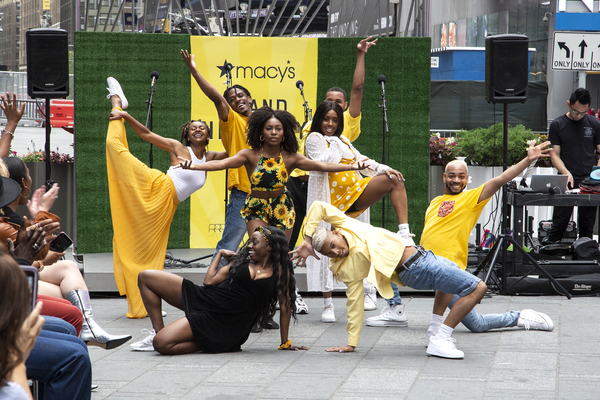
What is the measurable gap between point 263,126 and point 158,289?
1471 mm

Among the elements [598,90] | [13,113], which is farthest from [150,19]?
[598,90]

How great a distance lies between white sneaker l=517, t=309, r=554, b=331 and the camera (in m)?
5.60

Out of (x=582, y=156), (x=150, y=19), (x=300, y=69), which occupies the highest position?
(x=150, y=19)

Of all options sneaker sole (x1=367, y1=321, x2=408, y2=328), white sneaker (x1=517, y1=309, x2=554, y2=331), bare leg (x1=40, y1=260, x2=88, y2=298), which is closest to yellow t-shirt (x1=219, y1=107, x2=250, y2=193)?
sneaker sole (x1=367, y1=321, x2=408, y2=328)

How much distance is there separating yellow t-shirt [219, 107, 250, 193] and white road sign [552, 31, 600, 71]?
4.54m

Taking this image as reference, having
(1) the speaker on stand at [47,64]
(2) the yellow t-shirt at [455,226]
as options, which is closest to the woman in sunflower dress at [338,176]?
(2) the yellow t-shirt at [455,226]

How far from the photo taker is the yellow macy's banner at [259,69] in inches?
320

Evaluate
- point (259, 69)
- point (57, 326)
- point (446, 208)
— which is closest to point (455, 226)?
point (446, 208)

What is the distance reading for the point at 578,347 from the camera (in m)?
5.12

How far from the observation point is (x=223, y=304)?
482 centimetres

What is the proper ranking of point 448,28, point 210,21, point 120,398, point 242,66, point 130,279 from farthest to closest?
1. point 448,28
2. point 210,21
3. point 242,66
4. point 130,279
5. point 120,398

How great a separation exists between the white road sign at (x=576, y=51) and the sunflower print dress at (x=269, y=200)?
4.81 m

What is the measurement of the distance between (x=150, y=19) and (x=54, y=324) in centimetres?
588

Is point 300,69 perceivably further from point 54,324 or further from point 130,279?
point 54,324
